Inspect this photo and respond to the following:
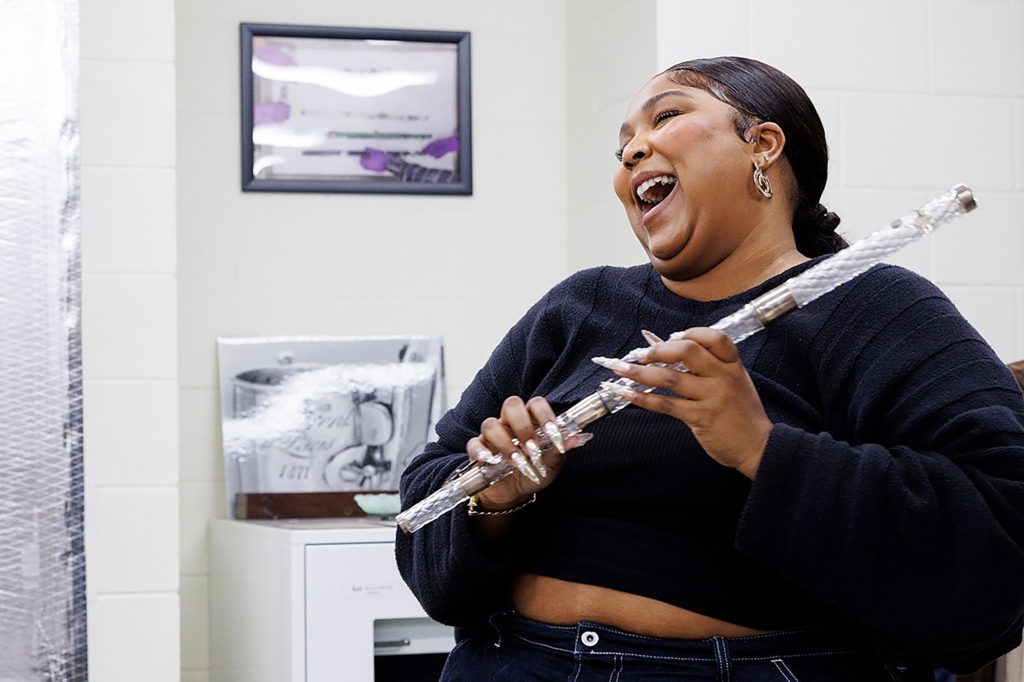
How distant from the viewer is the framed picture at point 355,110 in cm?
340

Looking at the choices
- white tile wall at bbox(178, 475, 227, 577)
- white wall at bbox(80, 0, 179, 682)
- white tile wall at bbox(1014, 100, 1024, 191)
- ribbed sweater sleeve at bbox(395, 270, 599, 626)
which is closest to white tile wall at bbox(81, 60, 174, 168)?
white wall at bbox(80, 0, 179, 682)

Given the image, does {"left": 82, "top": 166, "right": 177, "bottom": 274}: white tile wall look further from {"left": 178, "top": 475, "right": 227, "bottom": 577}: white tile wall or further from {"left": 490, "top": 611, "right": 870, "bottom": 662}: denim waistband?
{"left": 490, "top": 611, "right": 870, "bottom": 662}: denim waistband

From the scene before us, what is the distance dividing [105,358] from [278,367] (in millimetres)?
783

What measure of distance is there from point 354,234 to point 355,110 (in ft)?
1.03

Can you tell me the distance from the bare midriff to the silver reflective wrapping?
55.7 inches

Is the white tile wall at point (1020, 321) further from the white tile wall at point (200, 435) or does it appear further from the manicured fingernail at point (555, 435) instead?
the manicured fingernail at point (555, 435)

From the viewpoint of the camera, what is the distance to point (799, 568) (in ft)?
3.94

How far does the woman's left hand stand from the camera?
113 centimetres

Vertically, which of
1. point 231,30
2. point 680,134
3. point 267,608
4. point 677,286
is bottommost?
point 267,608

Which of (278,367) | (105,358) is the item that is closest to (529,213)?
(278,367)

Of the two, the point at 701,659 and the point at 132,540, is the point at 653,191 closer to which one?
the point at 701,659

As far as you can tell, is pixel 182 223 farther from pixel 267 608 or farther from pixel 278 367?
pixel 267 608

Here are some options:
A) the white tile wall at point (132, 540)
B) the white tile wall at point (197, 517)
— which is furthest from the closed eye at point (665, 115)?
the white tile wall at point (197, 517)

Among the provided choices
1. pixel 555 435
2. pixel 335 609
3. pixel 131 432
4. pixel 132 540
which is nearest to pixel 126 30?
pixel 131 432
